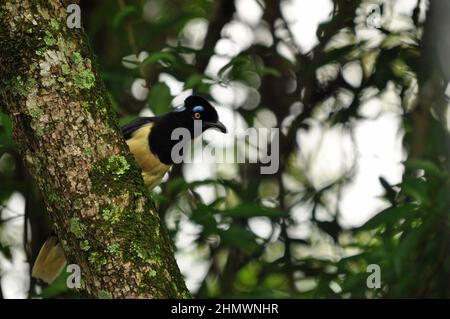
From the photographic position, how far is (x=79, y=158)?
3047 millimetres

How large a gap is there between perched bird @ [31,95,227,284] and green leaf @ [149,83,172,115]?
24 cm

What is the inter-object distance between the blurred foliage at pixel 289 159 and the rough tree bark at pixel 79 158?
5.03 ft

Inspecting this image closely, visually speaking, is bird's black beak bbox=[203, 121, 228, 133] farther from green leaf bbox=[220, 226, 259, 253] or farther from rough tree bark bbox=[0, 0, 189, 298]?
rough tree bark bbox=[0, 0, 189, 298]

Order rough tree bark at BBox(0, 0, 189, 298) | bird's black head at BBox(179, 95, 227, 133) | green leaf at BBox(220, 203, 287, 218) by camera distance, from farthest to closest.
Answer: bird's black head at BBox(179, 95, 227, 133), green leaf at BBox(220, 203, 287, 218), rough tree bark at BBox(0, 0, 189, 298)

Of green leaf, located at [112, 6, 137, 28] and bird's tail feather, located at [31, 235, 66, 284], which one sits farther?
green leaf, located at [112, 6, 137, 28]

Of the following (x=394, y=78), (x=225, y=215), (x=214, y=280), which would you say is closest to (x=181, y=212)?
(x=225, y=215)

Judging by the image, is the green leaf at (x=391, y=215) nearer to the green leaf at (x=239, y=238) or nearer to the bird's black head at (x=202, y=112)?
the green leaf at (x=239, y=238)

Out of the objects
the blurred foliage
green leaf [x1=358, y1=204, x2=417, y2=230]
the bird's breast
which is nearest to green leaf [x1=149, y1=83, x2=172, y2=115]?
the blurred foliage

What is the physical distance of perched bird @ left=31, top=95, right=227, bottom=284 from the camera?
5184mm

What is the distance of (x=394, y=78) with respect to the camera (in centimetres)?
585

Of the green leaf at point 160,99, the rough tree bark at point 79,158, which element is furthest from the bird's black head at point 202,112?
the rough tree bark at point 79,158

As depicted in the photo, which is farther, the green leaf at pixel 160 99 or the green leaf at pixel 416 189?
the green leaf at pixel 160 99

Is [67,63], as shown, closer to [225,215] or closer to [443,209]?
[225,215]

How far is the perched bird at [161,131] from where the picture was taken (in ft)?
17.0
